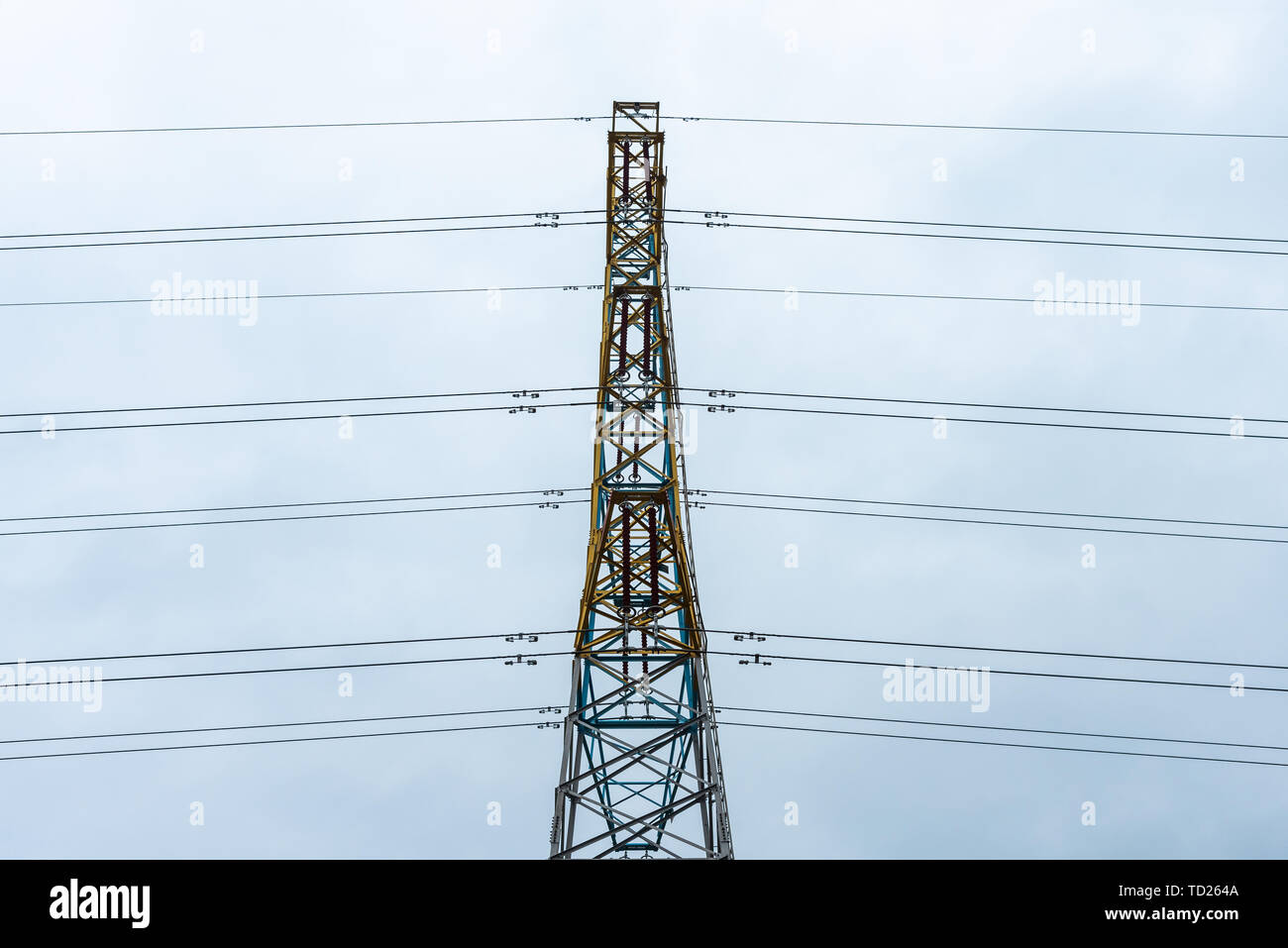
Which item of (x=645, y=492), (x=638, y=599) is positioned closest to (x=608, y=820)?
(x=638, y=599)

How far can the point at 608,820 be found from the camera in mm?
25859

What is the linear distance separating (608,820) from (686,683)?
3.82 m

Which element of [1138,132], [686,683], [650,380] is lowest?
[686,683]
